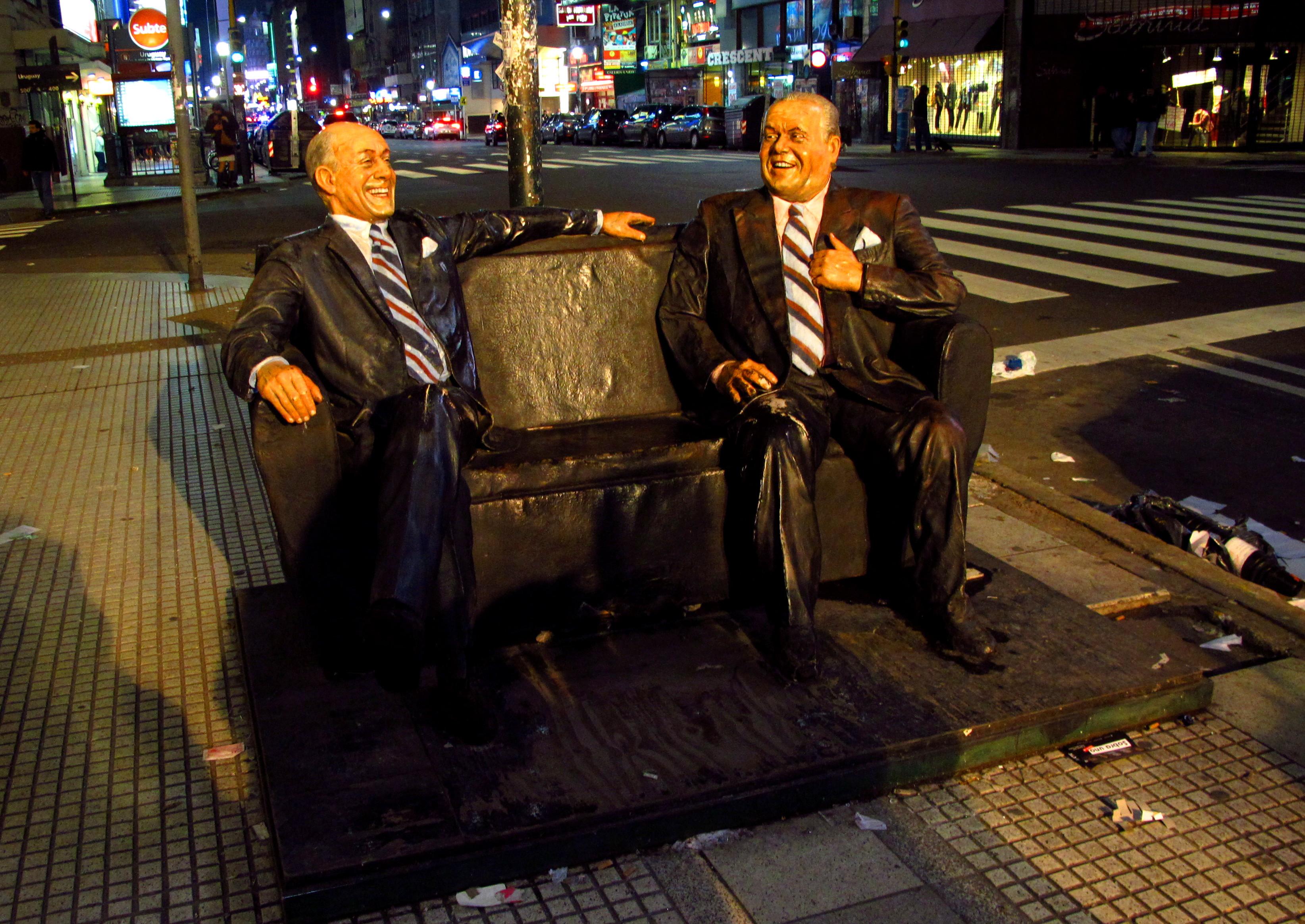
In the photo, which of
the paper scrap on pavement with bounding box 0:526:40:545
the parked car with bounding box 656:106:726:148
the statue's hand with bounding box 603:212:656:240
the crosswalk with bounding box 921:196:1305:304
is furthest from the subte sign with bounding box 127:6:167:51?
the statue's hand with bounding box 603:212:656:240

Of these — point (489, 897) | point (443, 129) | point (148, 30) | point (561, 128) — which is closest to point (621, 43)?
point (443, 129)

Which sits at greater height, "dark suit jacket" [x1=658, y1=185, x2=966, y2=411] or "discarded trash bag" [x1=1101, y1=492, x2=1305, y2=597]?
"dark suit jacket" [x1=658, y1=185, x2=966, y2=411]

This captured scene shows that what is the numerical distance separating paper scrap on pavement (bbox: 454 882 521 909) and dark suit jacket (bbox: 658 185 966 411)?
5.71 feet

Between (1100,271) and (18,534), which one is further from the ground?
(1100,271)

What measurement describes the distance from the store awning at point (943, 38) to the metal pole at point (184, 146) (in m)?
27.4

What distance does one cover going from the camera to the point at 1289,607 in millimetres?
4051

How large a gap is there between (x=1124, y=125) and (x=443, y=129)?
42.6 meters

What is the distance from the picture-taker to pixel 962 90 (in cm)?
3725

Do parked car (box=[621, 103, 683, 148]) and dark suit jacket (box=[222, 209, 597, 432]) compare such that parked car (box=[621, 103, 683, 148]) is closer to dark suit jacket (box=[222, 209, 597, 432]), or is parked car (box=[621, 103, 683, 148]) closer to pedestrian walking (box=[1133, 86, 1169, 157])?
pedestrian walking (box=[1133, 86, 1169, 157])

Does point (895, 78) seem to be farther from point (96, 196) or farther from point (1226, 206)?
point (96, 196)

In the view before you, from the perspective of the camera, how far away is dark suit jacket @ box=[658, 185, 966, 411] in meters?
3.79

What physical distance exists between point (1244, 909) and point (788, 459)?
152 cm

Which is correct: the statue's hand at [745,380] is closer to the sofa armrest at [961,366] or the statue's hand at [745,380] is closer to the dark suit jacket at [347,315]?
the sofa armrest at [961,366]

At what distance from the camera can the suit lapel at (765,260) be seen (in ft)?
12.8
